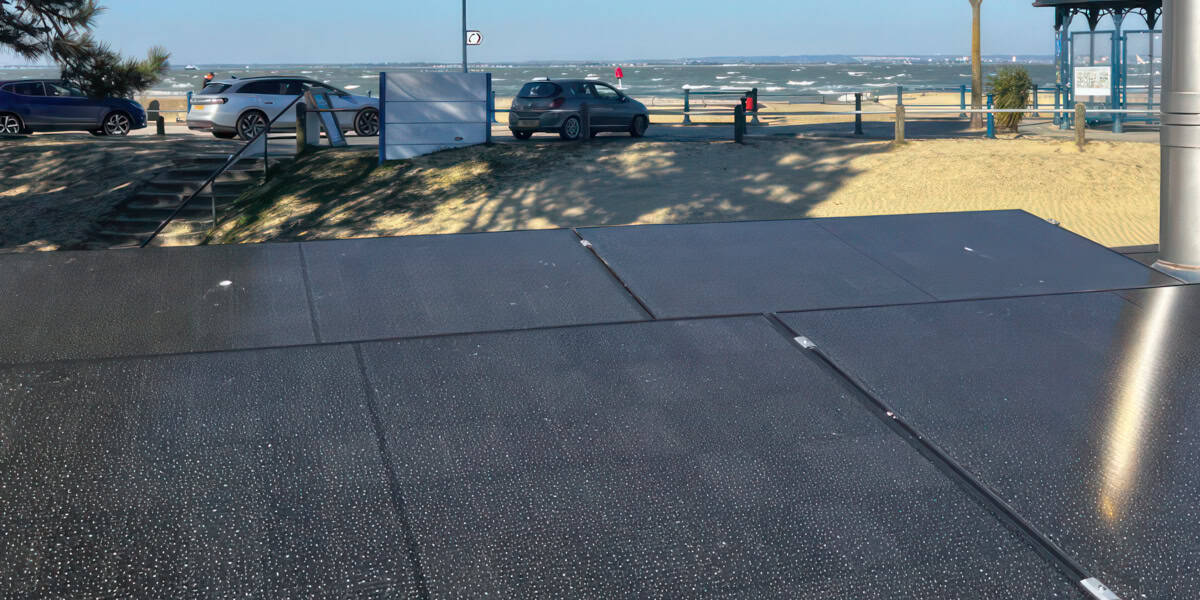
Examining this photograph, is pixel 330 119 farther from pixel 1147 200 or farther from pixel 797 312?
pixel 797 312

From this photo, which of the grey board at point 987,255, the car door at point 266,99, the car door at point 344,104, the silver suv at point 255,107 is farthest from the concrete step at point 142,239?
the grey board at point 987,255

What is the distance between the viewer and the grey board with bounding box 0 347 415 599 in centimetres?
248

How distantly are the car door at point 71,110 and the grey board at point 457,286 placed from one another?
81.0 feet

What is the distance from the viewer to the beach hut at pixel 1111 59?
81.4 feet

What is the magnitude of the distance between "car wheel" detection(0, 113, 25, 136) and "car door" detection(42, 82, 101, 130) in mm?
832

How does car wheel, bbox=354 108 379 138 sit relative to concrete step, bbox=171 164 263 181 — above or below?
above

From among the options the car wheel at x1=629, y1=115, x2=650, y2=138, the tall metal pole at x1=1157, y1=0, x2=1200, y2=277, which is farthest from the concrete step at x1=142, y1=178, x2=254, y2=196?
the tall metal pole at x1=1157, y1=0, x2=1200, y2=277

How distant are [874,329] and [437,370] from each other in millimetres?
1744

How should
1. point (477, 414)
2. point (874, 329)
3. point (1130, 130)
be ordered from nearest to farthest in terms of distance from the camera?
point (477, 414) < point (874, 329) < point (1130, 130)

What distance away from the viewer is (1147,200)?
57.5 feet

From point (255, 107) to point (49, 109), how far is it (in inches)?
223

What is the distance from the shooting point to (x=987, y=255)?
17.9 ft

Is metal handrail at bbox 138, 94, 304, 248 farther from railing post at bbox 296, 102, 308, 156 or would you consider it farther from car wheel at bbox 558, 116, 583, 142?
car wheel at bbox 558, 116, 583, 142

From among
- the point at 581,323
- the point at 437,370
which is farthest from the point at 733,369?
the point at 437,370
